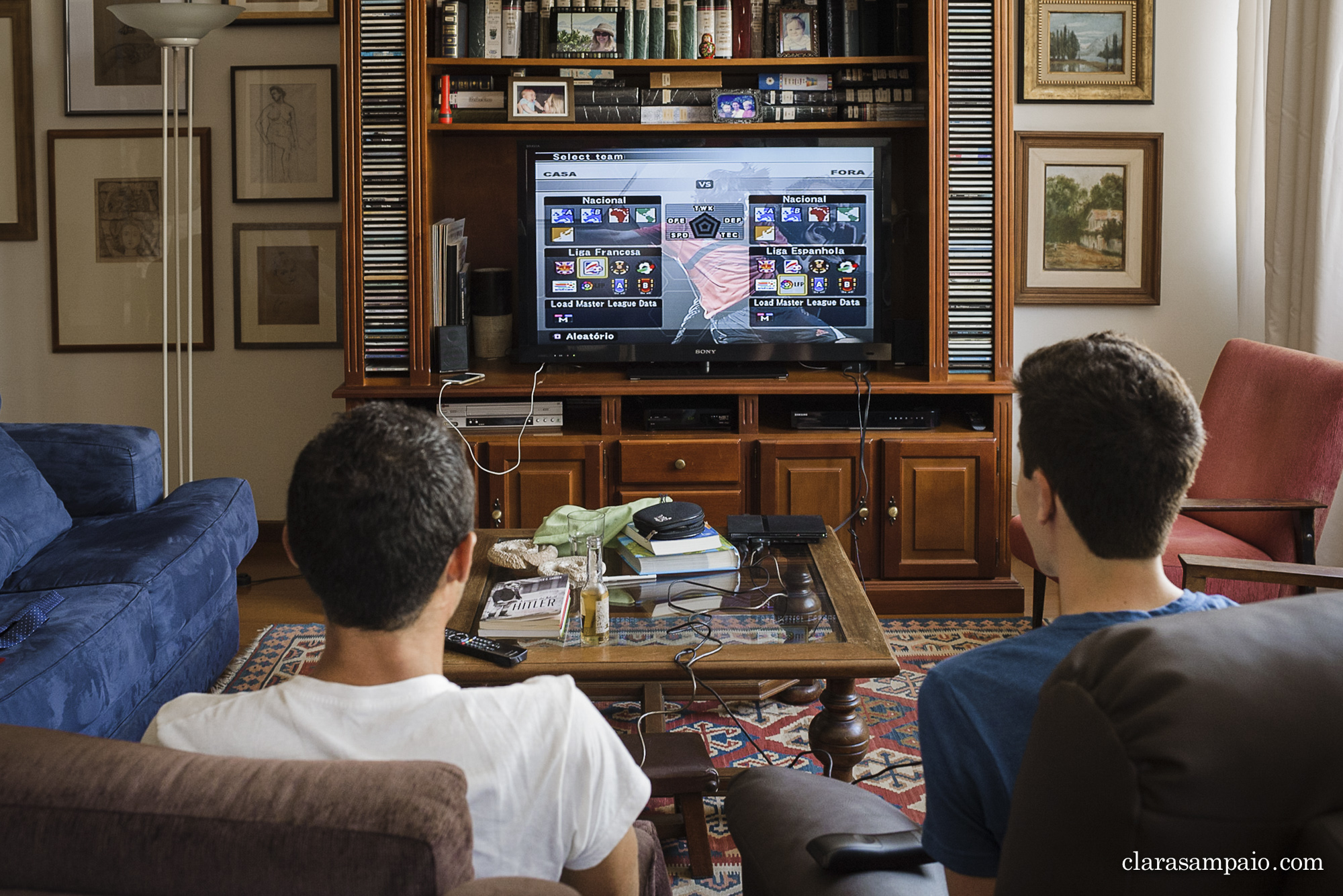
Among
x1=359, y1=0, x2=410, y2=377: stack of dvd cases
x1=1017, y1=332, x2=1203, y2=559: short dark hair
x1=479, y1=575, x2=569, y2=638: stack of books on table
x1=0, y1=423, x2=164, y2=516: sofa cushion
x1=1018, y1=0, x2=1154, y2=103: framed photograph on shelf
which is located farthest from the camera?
x1=1018, y1=0, x2=1154, y2=103: framed photograph on shelf

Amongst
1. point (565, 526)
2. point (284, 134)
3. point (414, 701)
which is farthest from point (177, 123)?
point (414, 701)

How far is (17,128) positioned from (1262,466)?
4.24 meters

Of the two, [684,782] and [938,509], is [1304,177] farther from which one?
[684,782]

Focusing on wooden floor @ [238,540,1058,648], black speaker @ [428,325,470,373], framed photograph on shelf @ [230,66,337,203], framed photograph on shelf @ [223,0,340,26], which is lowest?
wooden floor @ [238,540,1058,648]

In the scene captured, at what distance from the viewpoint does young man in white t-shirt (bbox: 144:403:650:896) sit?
3.19ft

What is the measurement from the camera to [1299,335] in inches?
140

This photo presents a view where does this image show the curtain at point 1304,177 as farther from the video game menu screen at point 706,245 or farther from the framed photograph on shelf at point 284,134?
the framed photograph on shelf at point 284,134

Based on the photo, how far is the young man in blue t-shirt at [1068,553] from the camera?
1.05m

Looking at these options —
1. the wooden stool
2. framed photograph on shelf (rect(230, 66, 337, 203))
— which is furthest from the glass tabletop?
framed photograph on shelf (rect(230, 66, 337, 203))

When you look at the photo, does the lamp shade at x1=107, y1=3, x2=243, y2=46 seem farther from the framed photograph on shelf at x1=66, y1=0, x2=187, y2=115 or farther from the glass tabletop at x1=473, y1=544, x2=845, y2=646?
the glass tabletop at x1=473, y1=544, x2=845, y2=646

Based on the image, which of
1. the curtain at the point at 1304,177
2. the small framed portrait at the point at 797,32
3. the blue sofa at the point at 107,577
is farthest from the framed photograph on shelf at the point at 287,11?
the curtain at the point at 1304,177

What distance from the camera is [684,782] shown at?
1954mm

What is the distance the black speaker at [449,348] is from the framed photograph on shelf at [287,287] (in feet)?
2.26

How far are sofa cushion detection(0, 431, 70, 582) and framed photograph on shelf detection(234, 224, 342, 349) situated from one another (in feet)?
4.32
